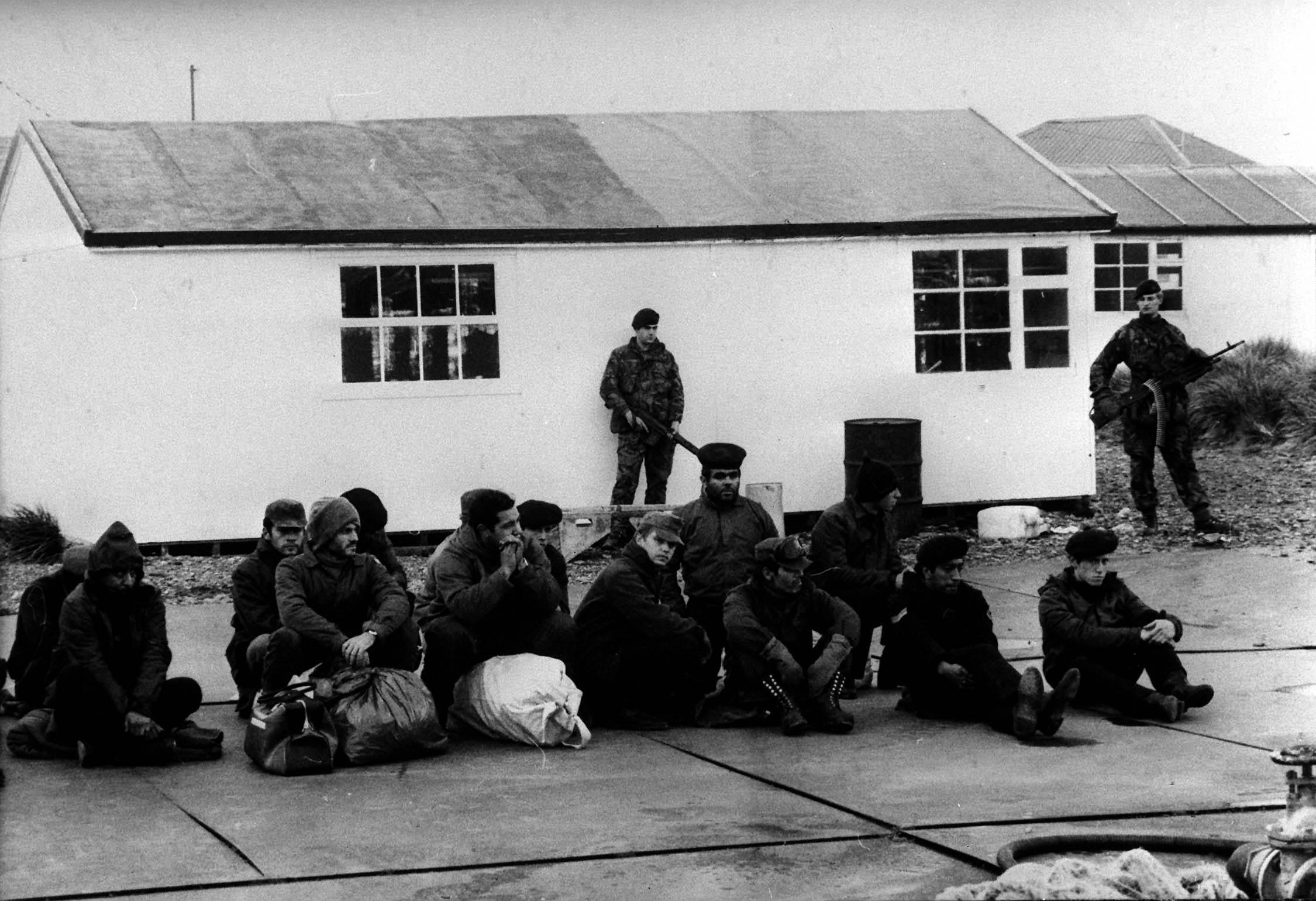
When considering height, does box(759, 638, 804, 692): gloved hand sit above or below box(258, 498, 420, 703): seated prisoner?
below

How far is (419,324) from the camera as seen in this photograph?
14.8 metres

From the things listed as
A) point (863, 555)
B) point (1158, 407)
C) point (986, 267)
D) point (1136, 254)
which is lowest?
point (863, 555)

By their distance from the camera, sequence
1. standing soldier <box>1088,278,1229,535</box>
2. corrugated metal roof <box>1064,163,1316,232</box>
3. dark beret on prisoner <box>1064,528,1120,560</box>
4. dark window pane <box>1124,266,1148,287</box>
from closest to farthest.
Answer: dark beret on prisoner <box>1064,528,1120,560</box>
standing soldier <box>1088,278,1229,535</box>
corrugated metal roof <box>1064,163,1316,232</box>
dark window pane <box>1124,266,1148,287</box>

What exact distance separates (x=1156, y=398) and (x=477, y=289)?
549 centimetres

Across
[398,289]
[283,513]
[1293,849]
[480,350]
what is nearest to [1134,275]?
[480,350]

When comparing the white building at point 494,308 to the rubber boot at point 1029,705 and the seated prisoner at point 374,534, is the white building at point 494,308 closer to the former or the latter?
the seated prisoner at point 374,534

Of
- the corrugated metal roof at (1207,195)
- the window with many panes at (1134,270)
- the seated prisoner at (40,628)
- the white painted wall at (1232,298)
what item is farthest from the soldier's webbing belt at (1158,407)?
the window with many panes at (1134,270)

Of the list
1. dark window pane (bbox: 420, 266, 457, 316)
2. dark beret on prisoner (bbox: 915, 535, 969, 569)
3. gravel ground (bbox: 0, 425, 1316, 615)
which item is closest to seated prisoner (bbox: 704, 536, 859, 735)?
dark beret on prisoner (bbox: 915, 535, 969, 569)

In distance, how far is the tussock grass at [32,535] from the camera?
46.8 feet

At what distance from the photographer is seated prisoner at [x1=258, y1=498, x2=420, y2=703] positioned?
797cm

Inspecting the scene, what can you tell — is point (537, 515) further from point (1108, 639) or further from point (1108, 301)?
point (1108, 301)

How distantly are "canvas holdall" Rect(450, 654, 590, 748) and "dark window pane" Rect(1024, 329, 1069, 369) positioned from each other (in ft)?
28.5

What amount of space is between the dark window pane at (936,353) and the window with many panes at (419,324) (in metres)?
3.70

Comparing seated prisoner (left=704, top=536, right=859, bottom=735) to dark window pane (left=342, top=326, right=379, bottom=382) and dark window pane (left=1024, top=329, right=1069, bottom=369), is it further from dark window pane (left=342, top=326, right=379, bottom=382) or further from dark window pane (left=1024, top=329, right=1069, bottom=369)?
dark window pane (left=1024, top=329, right=1069, bottom=369)
